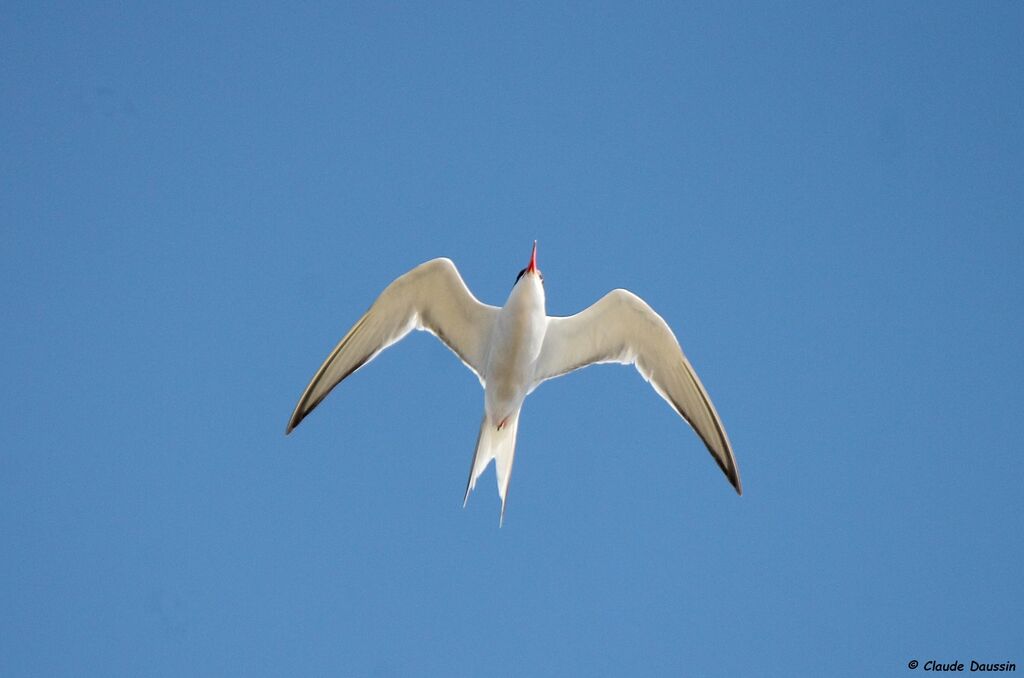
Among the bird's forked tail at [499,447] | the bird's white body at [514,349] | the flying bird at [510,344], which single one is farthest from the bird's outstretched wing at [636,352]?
the bird's forked tail at [499,447]

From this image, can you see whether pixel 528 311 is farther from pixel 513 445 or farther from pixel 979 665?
pixel 979 665

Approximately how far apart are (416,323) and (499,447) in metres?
1.48

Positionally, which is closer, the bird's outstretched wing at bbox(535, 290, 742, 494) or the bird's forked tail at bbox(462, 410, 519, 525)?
the bird's outstretched wing at bbox(535, 290, 742, 494)

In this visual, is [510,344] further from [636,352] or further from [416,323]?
[636,352]

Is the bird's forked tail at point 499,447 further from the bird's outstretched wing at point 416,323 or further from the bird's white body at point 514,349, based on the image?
the bird's outstretched wing at point 416,323

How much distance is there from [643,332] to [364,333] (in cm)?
271

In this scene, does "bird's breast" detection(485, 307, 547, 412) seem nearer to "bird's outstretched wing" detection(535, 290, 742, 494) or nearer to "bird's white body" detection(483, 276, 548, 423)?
"bird's white body" detection(483, 276, 548, 423)

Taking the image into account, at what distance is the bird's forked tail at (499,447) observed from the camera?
8398 mm

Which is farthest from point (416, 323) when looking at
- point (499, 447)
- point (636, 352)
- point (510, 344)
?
point (636, 352)

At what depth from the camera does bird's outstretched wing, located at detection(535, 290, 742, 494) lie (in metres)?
7.94

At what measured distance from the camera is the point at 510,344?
26.5ft

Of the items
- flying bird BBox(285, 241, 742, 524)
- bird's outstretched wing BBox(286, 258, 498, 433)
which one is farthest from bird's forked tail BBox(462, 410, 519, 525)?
bird's outstretched wing BBox(286, 258, 498, 433)

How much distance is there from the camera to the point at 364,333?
8.45m

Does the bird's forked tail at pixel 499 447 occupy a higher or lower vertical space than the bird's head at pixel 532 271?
lower
